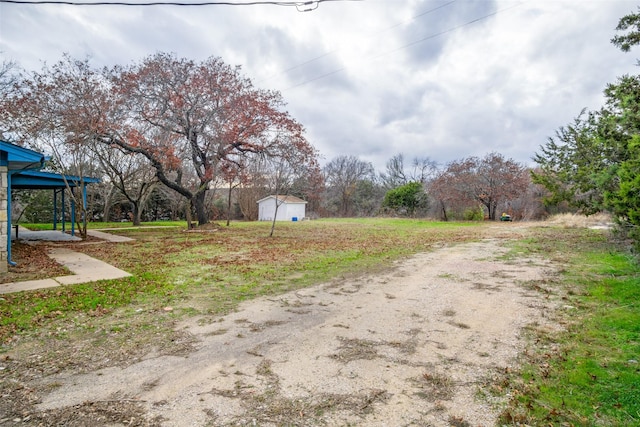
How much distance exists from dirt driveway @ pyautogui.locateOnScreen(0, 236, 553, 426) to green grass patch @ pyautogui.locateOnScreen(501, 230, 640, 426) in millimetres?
216

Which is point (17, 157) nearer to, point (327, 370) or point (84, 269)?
point (84, 269)

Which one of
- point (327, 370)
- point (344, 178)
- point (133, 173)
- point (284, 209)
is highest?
point (344, 178)

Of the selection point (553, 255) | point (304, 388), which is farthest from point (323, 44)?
point (304, 388)

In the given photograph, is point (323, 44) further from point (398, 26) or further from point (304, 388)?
point (304, 388)

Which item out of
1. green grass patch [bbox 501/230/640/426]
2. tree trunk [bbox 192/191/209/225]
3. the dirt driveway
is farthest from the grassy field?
tree trunk [bbox 192/191/209/225]

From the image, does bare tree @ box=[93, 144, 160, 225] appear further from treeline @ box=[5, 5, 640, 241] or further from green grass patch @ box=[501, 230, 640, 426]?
green grass patch @ box=[501, 230, 640, 426]

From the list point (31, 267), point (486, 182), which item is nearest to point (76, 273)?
point (31, 267)

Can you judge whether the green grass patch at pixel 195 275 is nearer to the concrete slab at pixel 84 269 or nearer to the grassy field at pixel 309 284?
the grassy field at pixel 309 284

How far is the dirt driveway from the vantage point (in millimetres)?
2332

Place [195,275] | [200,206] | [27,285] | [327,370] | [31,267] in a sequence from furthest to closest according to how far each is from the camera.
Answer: [200,206], [31,267], [195,275], [27,285], [327,370]

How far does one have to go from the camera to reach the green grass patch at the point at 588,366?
231cm

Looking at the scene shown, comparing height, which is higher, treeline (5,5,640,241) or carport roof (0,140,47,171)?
treeline (5,5,640,241)

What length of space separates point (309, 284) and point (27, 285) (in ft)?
15.0

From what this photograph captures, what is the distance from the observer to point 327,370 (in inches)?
115
